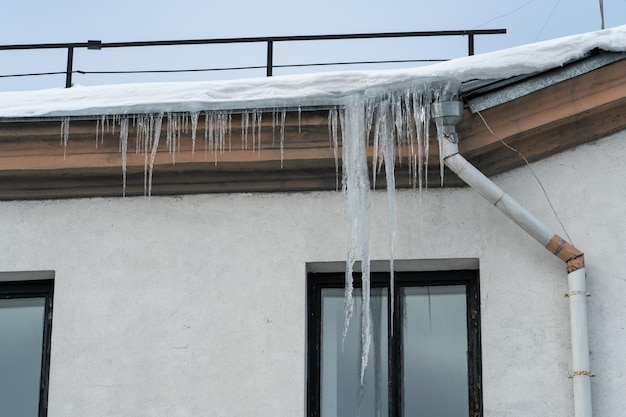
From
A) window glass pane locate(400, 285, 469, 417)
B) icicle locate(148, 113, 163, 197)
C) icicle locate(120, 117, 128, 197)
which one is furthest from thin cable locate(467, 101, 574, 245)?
icicle locate(120, 117, 128, 197)

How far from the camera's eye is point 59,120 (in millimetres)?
10141

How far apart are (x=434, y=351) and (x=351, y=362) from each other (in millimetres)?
533

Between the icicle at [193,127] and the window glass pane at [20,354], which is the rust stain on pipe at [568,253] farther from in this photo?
the window glass pane at [20,354]

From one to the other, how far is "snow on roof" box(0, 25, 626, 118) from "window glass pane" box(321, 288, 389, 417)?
1.34 m

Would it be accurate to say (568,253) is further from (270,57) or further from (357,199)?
(270,57)

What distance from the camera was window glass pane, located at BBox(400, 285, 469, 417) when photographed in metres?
9.95

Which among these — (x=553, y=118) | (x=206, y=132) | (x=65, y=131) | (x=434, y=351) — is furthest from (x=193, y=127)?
(x=553, y=118)

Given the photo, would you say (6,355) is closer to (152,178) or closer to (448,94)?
(152,178)

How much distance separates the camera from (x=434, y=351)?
1008 centimetres

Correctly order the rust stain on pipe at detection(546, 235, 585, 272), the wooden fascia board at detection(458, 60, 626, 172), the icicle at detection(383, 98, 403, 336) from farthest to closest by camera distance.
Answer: the icicle at detection(383, 98, 403, 336), the wooden fascia board at detection(458, 60, 626, 172), the rust stain on pipe at detection(546, 235, 585, 272)

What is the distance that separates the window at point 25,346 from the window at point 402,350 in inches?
68.4

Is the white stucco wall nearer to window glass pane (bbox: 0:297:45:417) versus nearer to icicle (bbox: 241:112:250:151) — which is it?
window glass pane (bbox: 0:297:45:417)

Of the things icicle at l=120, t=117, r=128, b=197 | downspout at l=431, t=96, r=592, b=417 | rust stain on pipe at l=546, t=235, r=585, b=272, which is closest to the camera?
downspout at l=431, t=96, r=592, b=417

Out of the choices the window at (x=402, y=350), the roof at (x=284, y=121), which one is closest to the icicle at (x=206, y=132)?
the roof at (x=284, y=121)
